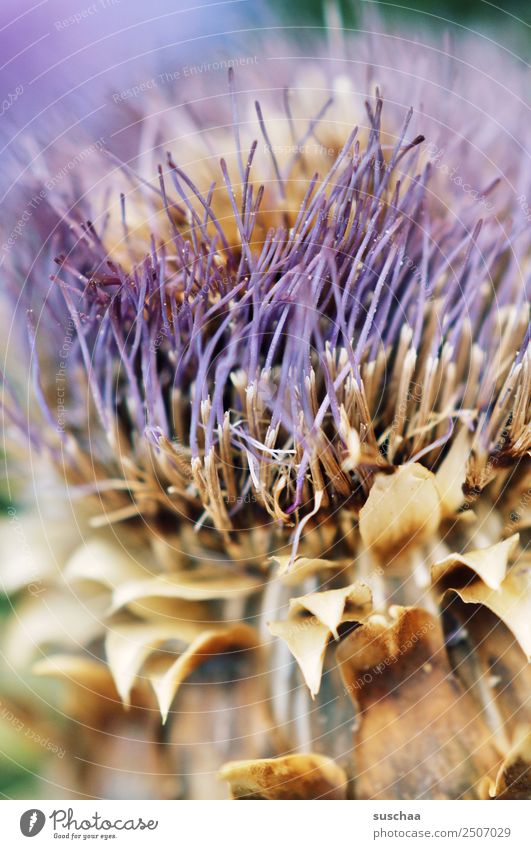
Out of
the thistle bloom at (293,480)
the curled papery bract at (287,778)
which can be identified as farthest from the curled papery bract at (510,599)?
the curled papery bract at (287,778)

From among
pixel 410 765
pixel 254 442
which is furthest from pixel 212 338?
pixel 410 765

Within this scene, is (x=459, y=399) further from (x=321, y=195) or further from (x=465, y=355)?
(x=321, y=195)

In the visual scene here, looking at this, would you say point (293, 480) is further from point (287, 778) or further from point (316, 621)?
point (287, 778)

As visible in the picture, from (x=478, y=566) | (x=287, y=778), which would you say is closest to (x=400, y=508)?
(x=478, y=566)

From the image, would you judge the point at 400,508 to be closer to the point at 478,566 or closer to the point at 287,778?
the point at 478,566

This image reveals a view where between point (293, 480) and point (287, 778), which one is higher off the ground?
point (293, 480)

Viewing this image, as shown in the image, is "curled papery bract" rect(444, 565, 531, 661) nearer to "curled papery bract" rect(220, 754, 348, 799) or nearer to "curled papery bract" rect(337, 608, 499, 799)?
"curled papery bract" rect(337, 608, 499, 799)
